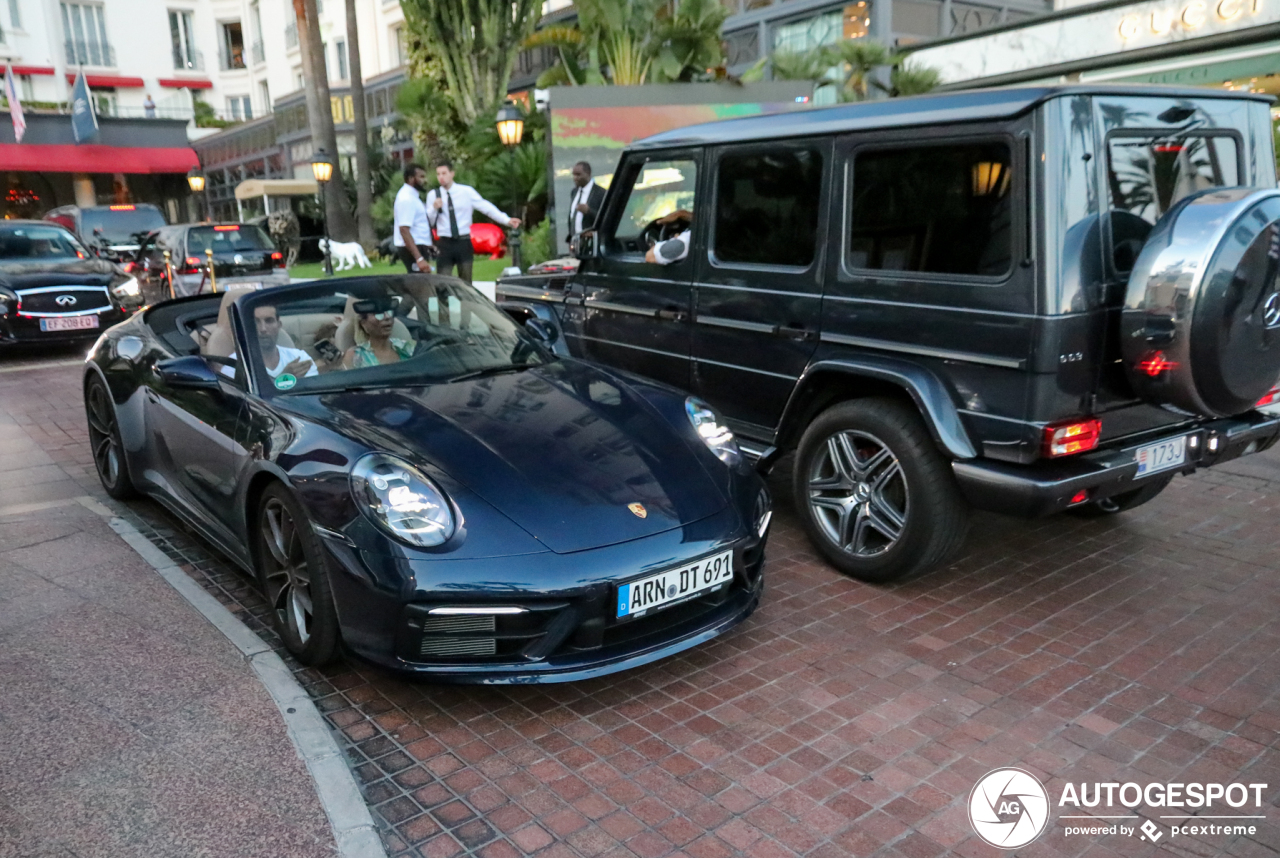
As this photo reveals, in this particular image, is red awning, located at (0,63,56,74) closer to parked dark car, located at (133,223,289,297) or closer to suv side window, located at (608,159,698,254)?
parked dark car, located at (133,223,289,297)

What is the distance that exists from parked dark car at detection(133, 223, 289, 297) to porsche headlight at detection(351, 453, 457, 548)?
11.2m

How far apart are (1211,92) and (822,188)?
1.64 m

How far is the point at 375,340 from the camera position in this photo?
4.24 meters

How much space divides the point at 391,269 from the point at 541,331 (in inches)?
631

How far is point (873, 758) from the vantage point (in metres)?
3.00

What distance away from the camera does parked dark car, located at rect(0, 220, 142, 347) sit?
10445mm

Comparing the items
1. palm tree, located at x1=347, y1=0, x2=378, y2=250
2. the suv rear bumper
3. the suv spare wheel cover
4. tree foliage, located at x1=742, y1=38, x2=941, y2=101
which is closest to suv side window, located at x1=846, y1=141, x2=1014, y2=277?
the suv spare wheel cover

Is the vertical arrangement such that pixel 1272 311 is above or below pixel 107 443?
above

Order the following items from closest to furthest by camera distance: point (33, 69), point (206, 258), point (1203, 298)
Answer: point (1203, 298), point (206, 258), point (33, 69)

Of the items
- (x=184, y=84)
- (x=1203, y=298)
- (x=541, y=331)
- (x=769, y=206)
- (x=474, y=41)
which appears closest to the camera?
(x=1203, y=298)

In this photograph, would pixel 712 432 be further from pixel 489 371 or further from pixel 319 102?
pixel 319 102

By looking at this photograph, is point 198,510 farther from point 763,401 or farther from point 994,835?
point 994,835

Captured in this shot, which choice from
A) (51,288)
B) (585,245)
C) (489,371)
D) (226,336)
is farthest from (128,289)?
(489,371)

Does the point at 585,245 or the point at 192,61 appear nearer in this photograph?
the point at 585,245
